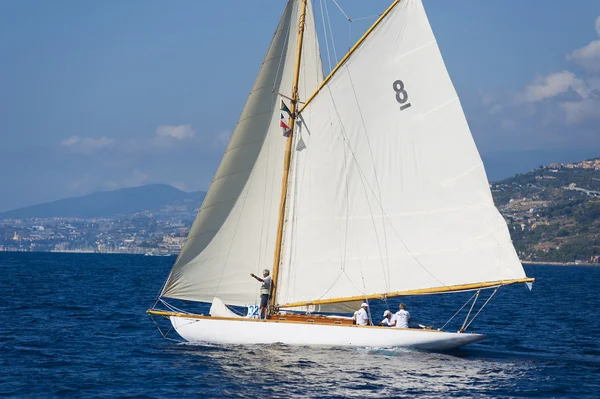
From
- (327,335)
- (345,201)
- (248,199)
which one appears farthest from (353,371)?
(248,199)

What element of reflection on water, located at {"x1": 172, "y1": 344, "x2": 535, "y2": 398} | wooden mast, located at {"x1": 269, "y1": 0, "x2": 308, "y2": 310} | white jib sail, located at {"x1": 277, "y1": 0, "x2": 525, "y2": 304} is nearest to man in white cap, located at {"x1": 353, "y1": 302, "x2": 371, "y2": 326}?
white jib sail, located at {"x1": 277, "y1": 0, "x2": 525, "y2": 304}

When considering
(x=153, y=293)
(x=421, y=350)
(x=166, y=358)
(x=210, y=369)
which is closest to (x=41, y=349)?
(x=166, y=358)

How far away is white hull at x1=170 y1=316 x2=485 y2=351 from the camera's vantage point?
118 ft

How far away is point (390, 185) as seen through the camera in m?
37.4

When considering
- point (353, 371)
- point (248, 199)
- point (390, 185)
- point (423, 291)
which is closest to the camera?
point (353, 371)

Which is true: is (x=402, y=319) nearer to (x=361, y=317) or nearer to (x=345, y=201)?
(x=361, y=317)

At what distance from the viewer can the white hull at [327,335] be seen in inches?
1416

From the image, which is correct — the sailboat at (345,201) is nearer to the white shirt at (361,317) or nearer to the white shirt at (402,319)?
the white shirt at (361,317)

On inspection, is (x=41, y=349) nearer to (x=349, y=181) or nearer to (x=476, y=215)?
(x=349, y=181)

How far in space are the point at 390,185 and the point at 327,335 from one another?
6673mm

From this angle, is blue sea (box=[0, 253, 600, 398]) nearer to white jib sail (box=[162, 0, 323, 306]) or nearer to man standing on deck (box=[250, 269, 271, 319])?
man standing on deck (box=[250, 269, 271, 319])

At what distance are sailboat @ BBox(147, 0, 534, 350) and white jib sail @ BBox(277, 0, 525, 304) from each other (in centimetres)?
4

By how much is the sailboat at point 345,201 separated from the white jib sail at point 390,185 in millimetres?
42

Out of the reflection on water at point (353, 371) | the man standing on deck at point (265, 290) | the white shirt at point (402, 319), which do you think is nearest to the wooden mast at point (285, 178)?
the man standing on deck at point (265, 290)
